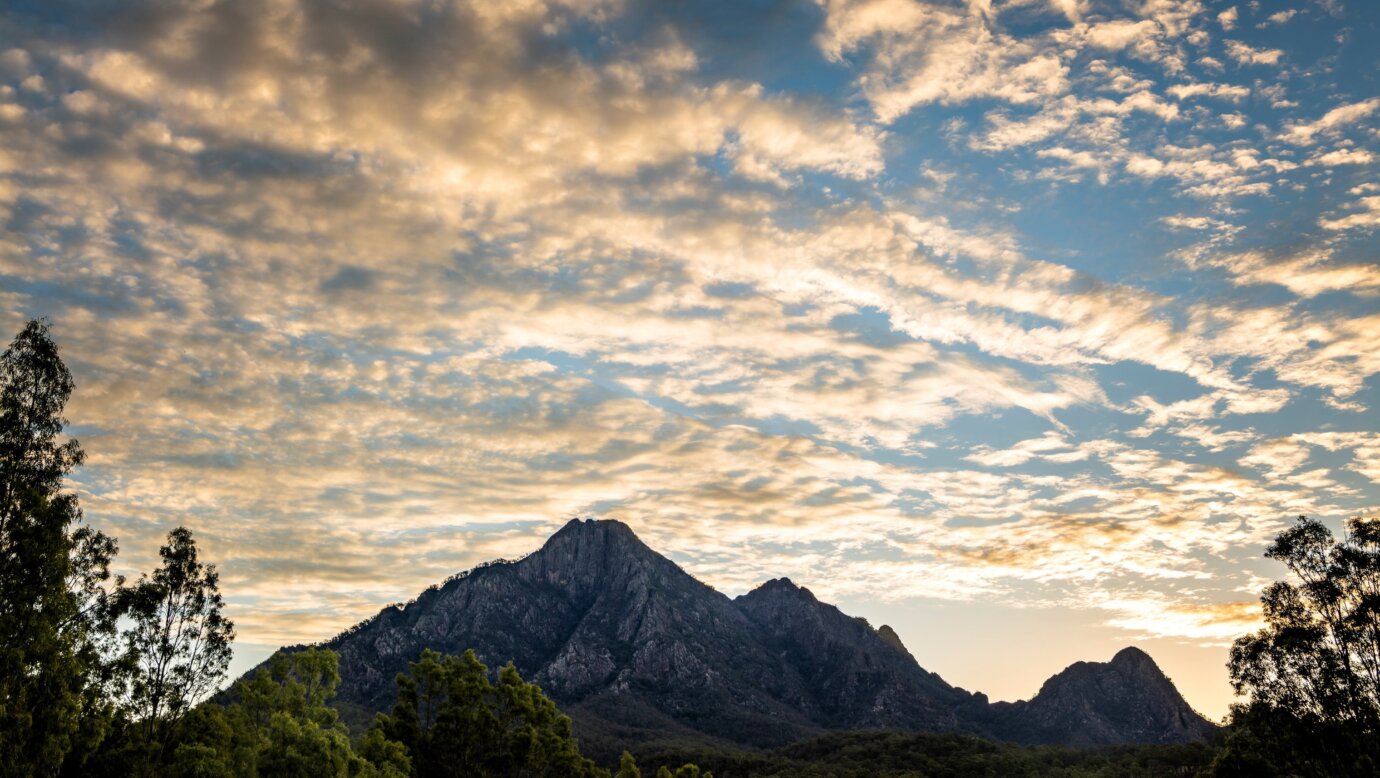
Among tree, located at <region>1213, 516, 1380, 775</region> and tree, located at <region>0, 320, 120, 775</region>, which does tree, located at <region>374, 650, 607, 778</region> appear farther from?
tree, located at <region>1213, 516, 1380, 775</region>

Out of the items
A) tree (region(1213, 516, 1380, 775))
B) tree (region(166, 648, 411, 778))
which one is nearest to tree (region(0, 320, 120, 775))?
tree (region(166, 648, 411, 778))

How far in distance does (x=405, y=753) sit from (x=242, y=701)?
11.7 metres

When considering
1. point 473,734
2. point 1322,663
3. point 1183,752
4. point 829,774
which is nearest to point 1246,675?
point 1322,663

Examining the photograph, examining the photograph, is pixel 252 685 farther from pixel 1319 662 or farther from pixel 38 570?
pixel 1319 662

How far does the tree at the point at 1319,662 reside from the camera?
41344mm

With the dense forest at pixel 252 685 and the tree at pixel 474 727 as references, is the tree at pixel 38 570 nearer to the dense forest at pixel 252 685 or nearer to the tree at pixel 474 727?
the dense forest at pixel 252 685

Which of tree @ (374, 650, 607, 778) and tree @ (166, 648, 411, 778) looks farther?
tree @ (374, 650, 607, 778)

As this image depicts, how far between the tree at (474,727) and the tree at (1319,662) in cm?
4741

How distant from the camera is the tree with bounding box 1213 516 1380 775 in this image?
4134 cm

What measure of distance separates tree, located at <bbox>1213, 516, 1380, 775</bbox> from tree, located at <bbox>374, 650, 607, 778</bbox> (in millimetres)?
47405

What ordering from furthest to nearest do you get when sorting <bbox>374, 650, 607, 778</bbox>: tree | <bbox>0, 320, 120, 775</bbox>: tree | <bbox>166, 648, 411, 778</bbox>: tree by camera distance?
1. <bbox>374, 650, 607, 778</bbox>: tree
2. <bbox>166, 648, 411, 778</bbox>: tree
3. <bbox>0, 320, 120, 775</bbox>: tree

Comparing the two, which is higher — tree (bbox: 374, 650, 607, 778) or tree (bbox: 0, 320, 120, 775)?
tree (bbox: 0, 320, 120, 775)

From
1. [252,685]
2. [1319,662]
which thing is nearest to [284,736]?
[252,685]

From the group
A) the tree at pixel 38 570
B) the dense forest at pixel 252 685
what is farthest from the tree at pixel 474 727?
the tree at pixel 38 570
